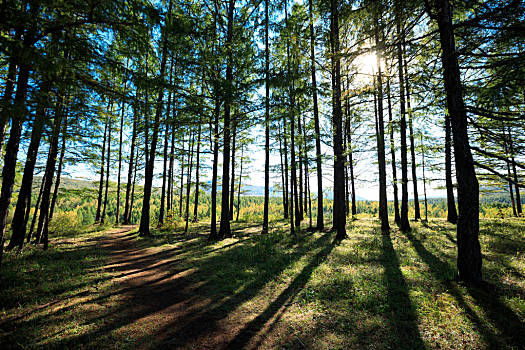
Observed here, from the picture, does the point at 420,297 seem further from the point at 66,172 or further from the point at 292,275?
the point at 66,172

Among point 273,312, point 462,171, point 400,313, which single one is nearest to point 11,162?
point 273,312

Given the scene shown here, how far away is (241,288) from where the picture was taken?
19.5 ft

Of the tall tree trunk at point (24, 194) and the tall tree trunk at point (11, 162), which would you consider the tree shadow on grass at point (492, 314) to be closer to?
the tall tree trunk at point (11, 162)

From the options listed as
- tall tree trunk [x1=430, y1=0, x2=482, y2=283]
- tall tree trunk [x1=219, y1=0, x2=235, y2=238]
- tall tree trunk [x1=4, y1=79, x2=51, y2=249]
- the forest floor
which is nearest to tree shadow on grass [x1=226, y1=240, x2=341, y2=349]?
the forest floor

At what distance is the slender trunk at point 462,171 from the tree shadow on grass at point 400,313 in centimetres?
170

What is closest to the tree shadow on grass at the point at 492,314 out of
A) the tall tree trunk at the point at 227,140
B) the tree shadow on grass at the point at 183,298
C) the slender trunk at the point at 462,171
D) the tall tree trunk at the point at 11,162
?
the slender trunk at the point at 462,171

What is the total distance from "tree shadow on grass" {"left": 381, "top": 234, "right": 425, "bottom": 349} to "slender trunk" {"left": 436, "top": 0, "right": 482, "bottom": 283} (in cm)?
170

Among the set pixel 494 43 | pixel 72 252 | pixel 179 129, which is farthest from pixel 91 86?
pixel 494 43

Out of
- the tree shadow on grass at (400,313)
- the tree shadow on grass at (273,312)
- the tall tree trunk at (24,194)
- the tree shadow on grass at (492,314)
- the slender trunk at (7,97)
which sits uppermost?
the slender trunk at (7,97)

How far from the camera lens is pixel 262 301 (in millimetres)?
5207

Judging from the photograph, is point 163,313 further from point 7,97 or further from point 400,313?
point 7,97

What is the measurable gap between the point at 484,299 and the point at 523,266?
3616 mm

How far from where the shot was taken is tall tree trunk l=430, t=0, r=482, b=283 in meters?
5.53

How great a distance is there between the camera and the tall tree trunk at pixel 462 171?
5527 millimetres
